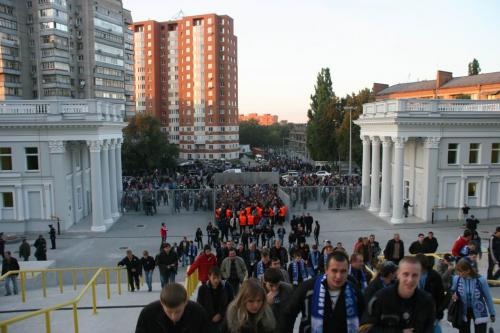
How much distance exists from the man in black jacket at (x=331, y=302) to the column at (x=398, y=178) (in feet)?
81.3

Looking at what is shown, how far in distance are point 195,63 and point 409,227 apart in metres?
75.8

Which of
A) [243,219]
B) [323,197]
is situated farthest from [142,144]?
[243,219]

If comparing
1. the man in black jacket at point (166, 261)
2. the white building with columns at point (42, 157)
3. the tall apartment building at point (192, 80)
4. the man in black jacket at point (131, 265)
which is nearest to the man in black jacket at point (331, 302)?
the man in black jacket at point (166, 261)

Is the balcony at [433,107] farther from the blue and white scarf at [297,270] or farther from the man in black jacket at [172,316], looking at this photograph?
the man in black jacket at [172,316]

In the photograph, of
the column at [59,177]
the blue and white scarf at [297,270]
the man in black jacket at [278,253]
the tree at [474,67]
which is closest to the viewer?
the blue and white scarf at [297,270]

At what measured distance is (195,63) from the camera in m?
95.0

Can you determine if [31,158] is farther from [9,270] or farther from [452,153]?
[452,153]

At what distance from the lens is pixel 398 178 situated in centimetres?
2805

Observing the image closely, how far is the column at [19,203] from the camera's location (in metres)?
26.3

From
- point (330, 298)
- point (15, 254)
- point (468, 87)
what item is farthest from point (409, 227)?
point (468, 87)

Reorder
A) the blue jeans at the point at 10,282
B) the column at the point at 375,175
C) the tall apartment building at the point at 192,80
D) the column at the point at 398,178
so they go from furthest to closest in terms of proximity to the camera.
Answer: the tall apartment building at the point at 192,80 → the column at the point at 375,175 → the column at the point at 398,178 → the blue jeans at the point at 10,282

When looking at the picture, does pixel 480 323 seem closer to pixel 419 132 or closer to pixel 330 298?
pixel 330 298

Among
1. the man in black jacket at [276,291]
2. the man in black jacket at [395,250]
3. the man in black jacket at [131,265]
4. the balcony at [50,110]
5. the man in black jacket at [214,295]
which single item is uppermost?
the balcony at [50,110]

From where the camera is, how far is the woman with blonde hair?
4.24 metres
